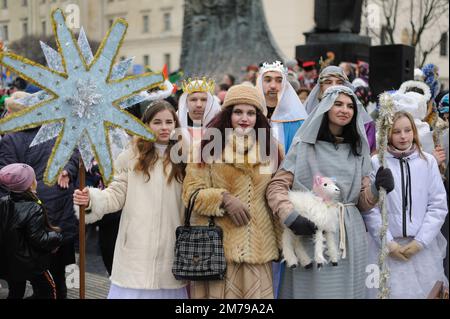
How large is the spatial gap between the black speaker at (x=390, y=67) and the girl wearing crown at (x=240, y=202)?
15.2 ft

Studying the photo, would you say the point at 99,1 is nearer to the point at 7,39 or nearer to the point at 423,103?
the point at 7,39

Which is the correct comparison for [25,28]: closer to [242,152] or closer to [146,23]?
[242,152]

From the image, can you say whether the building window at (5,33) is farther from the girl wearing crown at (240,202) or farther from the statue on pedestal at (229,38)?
the statue on pedestal at (229,38)

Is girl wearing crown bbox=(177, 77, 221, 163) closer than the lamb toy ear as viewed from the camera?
No

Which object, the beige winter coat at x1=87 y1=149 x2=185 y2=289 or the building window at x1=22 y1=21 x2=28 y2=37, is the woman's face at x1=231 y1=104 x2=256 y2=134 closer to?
the beige winter coat at x1=87 y1=149 x2=185 y2=289

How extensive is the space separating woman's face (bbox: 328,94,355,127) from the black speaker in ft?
14.3

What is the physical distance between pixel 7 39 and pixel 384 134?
467 cm

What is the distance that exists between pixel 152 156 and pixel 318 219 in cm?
115

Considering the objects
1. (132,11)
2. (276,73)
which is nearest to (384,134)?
(276,73)

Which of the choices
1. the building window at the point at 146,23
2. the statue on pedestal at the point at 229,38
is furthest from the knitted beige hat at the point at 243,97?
the building window at the point at 146,23

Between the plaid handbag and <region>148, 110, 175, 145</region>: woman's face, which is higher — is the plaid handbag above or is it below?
below

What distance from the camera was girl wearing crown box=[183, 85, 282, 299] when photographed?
403 cm

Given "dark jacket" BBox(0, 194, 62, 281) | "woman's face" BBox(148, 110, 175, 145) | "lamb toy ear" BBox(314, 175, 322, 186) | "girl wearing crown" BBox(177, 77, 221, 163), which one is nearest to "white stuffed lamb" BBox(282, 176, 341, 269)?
"lamb toy ear" BBox(314, 175, 322, 186)

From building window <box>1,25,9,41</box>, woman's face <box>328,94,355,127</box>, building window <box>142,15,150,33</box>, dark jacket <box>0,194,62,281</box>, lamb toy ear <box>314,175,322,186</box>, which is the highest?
building window <box>142,15,150,33</box>
